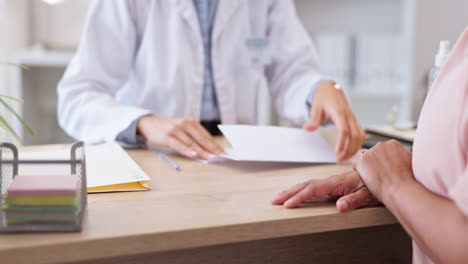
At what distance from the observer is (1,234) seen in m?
0.55

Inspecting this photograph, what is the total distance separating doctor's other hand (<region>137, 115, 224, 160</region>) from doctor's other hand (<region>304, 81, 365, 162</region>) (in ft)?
0.83

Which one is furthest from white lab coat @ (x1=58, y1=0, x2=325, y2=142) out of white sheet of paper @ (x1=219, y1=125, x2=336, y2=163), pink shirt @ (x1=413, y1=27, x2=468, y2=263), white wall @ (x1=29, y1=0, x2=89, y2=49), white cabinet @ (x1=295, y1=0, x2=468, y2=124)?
white wall @ (x1=29, y1=0, x2=89, y2=49)

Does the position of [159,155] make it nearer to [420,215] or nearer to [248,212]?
[248,212]

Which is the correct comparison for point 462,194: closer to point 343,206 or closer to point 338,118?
point 343,206

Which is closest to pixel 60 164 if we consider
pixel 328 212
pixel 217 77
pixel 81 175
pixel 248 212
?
pixel 81 175

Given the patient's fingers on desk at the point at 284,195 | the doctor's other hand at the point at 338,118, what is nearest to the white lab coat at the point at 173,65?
the doctor's other hand at the point at 338,118

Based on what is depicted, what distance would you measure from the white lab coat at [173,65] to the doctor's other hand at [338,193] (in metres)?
0.58

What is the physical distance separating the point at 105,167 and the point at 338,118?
55 centimetres

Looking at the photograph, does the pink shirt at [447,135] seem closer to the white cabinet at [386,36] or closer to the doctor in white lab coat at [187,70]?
the doctor in white lab coat at [187,70]

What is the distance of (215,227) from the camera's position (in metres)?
0.60

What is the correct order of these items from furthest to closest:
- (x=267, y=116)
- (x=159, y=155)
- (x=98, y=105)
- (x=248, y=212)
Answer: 1. (x=267, y=116)
2. (x=98, y=105)
3. (x=159, y=155)
4. (x=248, y=212)

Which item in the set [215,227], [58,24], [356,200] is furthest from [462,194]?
[58,24]

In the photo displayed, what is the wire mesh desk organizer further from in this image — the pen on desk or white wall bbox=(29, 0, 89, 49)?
white wall bbox=(29, 0, 89, 49)

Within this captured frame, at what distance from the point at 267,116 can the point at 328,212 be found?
218cm
